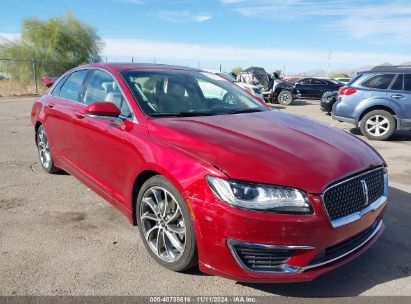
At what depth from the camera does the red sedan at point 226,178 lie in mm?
2445

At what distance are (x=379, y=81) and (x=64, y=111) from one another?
300 inches

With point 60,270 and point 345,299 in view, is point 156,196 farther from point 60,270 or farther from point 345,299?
point 345,299

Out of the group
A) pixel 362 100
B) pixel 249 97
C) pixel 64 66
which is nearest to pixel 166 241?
pixel 249 97

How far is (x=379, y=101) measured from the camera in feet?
29.9

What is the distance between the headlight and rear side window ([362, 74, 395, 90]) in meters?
7.81

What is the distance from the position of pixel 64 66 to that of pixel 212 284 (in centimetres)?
2881

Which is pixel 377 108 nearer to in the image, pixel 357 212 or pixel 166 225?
pixel 357 212

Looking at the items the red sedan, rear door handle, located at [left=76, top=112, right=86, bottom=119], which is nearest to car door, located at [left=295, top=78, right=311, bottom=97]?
the red sedan

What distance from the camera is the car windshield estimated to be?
139 inches

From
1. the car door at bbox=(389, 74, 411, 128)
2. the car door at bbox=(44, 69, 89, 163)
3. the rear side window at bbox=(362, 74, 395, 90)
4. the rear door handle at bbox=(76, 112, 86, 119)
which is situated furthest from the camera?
the rear side window at bbox=(362, 74, 395, 90)

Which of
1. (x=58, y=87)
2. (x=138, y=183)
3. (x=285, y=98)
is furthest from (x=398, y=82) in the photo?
(x=285, y=98)

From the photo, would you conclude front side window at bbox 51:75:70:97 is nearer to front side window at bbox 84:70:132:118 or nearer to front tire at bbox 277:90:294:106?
front side window at bbox 84:70:132:118

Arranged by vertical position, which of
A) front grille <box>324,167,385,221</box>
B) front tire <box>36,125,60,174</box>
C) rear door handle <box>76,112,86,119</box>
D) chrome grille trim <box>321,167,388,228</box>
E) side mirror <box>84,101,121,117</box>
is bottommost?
front tire <box>36,125,60,174</box>

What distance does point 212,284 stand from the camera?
2863mm
